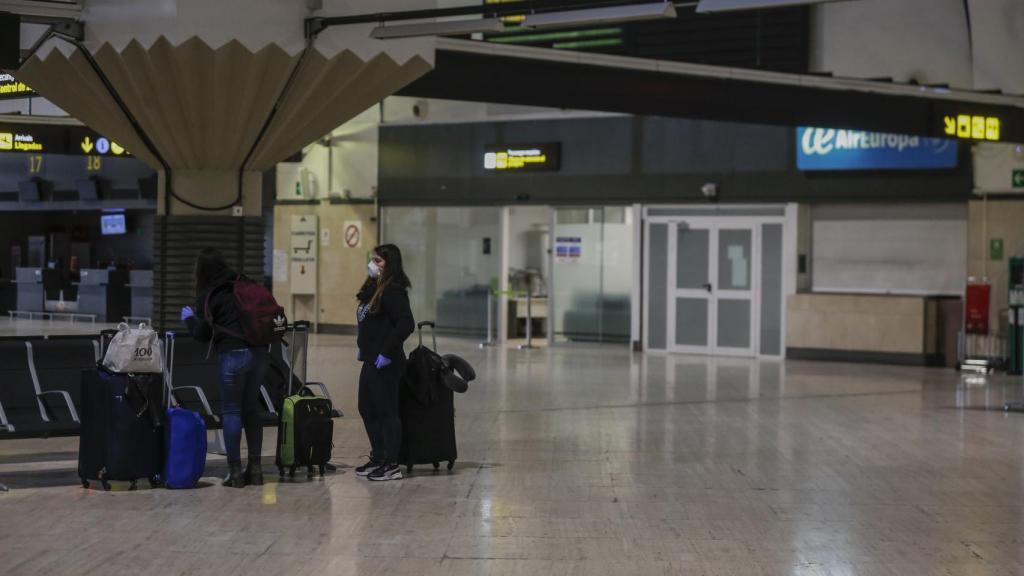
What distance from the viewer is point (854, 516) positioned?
291 inches

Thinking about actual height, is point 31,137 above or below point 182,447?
above

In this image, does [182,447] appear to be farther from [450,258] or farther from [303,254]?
[303,254]

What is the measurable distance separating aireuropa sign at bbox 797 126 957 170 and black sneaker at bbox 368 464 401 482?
439 inches

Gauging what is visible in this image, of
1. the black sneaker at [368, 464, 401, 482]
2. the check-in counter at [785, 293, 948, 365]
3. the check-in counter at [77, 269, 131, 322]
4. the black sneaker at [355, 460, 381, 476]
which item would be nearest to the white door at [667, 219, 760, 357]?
the check-in counter at [785, 293, 948, 365]

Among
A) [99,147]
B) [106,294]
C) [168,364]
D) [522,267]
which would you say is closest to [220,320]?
[168,364]

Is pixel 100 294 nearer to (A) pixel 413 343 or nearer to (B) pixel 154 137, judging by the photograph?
(A) pixel 413 343

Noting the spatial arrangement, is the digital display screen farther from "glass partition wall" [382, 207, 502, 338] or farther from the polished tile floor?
the polished tile floor

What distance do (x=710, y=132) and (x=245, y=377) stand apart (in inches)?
503

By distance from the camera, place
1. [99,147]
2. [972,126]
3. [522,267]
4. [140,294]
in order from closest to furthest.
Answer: [972,126] → [99,147] → [522,267] → [140,294]

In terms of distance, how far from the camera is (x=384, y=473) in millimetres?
8250

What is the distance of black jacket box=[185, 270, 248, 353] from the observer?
7805 mm

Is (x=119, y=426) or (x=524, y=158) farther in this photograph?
(x=524, y=158)

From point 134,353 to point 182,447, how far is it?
2.11 ft

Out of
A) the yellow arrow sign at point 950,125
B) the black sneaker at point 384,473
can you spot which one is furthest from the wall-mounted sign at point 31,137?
the yellow arrow sign at point 950,125
